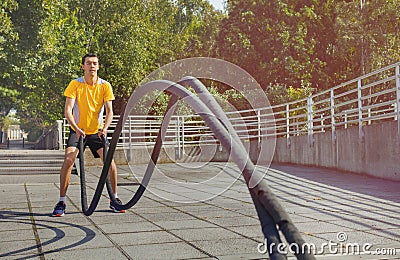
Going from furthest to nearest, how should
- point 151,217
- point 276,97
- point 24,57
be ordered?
point 276,97, point 24,57, point 151,217

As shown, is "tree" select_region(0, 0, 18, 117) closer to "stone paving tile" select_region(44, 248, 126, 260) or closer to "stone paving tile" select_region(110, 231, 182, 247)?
"stone paving tile" select_region(110, 231, 182, 247)

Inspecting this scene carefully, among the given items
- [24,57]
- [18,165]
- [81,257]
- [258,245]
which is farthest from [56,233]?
[24,57]

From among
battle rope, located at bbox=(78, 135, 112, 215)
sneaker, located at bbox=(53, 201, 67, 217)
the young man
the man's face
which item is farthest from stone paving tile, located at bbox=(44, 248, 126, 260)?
the man's face

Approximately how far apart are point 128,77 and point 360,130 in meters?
21.4

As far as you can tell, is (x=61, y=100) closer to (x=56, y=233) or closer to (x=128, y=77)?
(x=128, y=77)

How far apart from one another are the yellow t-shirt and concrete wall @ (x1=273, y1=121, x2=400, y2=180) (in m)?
5.83

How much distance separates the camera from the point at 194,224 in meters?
5.68

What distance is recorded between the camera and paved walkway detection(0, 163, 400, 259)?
439cm

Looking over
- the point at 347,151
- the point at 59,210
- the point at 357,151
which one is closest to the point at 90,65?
the point at 59,210

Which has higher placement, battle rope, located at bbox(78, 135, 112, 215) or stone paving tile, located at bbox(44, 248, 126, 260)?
battle rope, located at bbox(78, 135, 112, 215)

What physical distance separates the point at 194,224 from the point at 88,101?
214 centimetres

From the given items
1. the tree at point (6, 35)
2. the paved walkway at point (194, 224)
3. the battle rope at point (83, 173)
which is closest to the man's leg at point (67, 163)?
the battle rope at point (83, 173)

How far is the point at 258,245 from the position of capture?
178 inches

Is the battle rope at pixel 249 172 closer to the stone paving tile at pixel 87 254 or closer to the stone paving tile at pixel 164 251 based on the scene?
the stone paving tile at pixel 164 251
